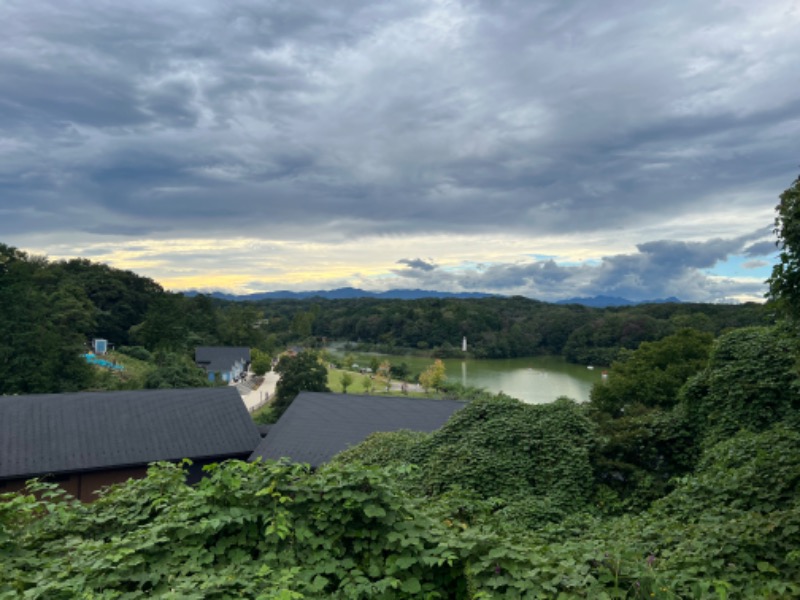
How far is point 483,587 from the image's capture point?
2.84m

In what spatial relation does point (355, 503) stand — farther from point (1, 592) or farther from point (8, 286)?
point (8, 286)

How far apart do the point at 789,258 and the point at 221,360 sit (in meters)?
36.9

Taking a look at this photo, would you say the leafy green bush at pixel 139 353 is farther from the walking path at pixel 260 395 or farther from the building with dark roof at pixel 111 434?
the building with dark roof at pixel 111 434

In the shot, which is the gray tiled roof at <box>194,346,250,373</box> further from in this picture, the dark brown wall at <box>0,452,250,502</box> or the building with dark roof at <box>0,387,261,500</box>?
the dark brown wall at <box>0,452,250,502</box>

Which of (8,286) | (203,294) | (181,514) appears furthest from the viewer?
(203,294)

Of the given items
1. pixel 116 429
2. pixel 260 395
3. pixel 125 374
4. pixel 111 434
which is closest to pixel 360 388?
pixel 260 395

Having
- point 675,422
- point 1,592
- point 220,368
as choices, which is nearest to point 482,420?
point 675,422

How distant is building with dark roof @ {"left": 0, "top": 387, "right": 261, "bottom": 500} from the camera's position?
475 inches

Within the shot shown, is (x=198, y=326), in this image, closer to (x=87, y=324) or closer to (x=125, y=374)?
(x=87, y=324)

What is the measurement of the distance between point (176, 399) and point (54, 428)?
3.34 metres

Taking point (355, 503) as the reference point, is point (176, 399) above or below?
below

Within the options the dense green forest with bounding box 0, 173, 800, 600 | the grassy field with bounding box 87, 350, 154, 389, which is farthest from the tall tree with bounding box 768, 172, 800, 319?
the grassy field with bounding box 87, 350, 154, 389

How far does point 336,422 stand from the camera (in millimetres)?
14430

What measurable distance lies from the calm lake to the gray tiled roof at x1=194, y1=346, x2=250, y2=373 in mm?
13916
